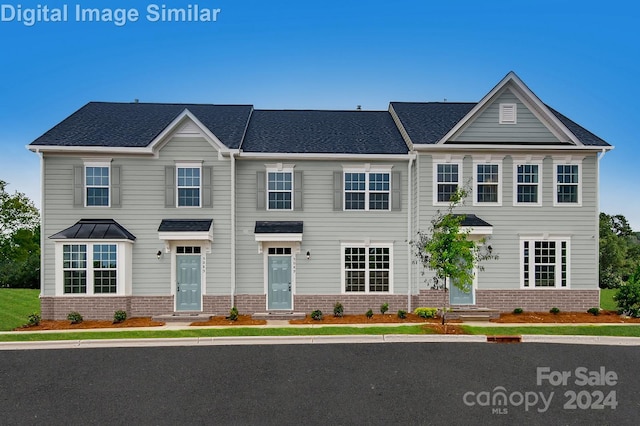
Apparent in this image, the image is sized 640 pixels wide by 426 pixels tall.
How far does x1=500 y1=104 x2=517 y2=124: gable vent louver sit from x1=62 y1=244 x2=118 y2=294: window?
1757 centimetres

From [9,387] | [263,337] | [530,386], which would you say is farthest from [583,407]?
[9,387]

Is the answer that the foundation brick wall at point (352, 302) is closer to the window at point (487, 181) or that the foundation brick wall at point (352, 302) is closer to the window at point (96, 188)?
the window at point (487, 181)

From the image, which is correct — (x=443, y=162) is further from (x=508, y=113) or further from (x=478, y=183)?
(x=508, y=113)

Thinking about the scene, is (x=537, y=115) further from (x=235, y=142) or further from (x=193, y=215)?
(x=193, y=215)

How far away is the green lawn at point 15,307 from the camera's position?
1509 cm

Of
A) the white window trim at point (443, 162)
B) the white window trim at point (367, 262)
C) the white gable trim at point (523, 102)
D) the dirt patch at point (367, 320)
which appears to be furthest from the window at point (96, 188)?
the white gable trim at point (523, 102)

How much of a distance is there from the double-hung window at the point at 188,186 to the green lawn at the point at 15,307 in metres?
7.76

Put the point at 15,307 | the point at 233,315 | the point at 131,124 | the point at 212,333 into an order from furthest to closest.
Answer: the point at 131,124 → the point at 15,307 → the point at 233,315 → the point at 212,333

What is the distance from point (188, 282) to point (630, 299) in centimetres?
1866

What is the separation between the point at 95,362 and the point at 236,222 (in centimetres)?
790

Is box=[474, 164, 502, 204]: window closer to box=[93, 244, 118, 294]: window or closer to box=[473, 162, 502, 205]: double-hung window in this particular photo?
box=[473, 162, 502, 205]: double-hung window

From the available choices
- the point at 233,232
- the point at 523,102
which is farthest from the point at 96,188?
the point at 523,102

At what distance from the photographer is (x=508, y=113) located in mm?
17172

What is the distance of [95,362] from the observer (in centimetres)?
1009
